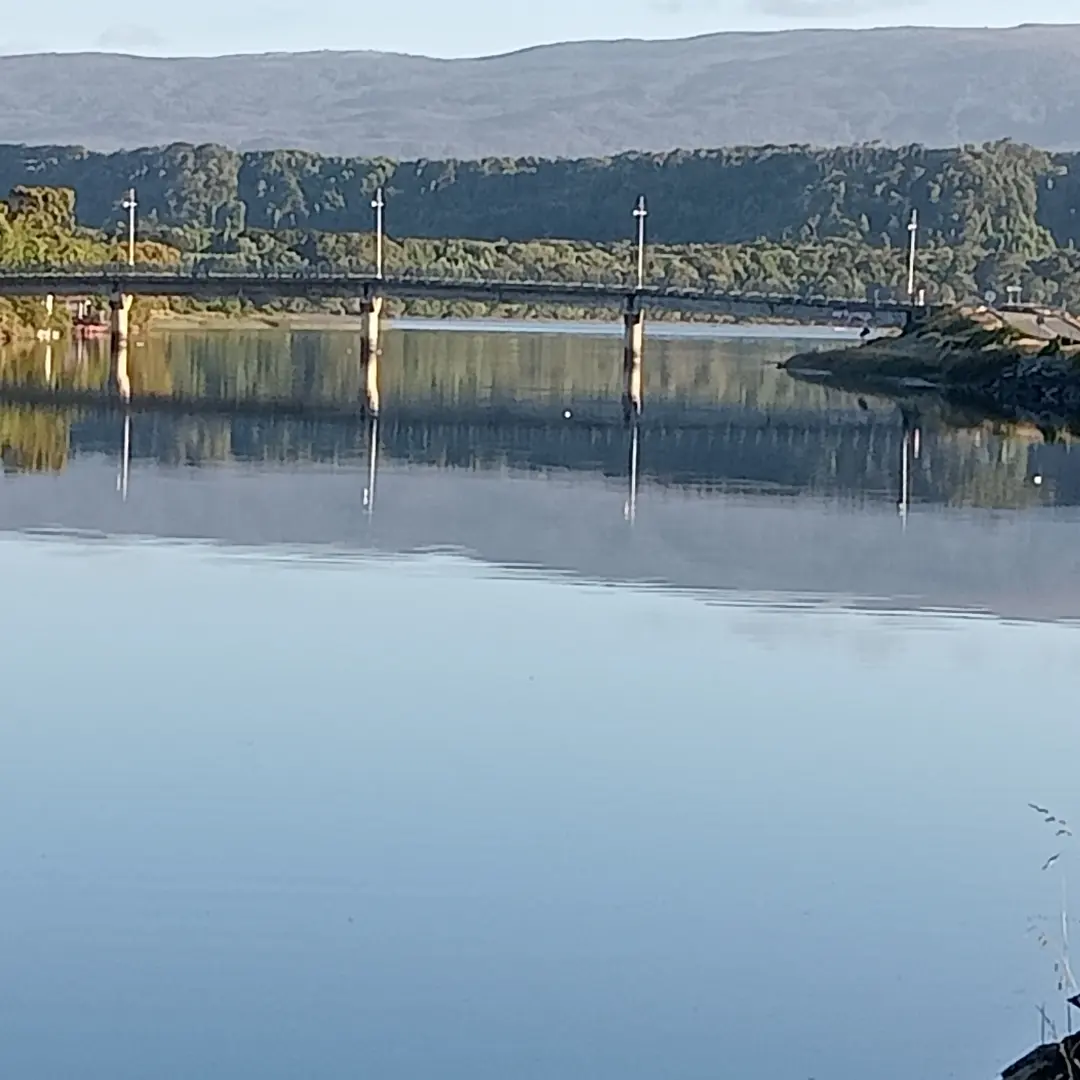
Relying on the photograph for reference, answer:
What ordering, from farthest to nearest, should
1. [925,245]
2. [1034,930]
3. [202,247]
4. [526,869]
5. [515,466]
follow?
1. [925,245]
2. [202,247]
3. [515,466]
4. [526,869]
5. [1034,930]

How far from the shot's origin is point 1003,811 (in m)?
13.9

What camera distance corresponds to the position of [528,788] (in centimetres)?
1413

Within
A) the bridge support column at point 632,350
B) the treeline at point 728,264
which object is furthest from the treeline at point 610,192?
the bridge support column at point 632,350

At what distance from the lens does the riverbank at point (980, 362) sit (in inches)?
2301

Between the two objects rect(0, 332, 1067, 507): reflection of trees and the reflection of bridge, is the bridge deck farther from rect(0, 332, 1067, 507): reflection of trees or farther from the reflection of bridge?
the reflection of bridge

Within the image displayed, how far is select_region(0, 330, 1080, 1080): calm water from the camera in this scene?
10.4 m

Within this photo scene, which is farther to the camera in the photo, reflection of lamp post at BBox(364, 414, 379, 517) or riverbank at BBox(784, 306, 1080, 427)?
riverbank at BBox(784, 306, 1080, 427)

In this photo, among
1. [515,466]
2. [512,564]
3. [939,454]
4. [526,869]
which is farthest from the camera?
[939,454]

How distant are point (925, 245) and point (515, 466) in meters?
106

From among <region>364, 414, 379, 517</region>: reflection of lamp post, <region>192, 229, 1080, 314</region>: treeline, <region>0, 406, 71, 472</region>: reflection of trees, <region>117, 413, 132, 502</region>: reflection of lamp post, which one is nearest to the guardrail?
<region>364, 414, 379, 517</region>: reflection of lamp post

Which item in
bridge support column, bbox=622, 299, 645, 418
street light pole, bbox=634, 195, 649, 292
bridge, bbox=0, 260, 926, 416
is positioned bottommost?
bridge support column, bbox=622, 299, 645, 418

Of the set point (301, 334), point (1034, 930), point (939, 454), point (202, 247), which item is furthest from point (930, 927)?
point (202, 247)

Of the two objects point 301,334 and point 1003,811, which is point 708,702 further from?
point 301,334

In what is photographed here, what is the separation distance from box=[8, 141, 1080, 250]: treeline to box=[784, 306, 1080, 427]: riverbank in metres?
65.0
